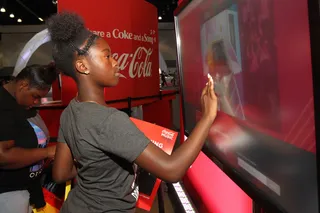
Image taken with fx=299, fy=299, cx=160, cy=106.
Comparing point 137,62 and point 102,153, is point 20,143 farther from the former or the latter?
point 137,62

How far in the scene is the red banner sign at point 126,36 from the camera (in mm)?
2752

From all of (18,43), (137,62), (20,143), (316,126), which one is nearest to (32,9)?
(18,43)

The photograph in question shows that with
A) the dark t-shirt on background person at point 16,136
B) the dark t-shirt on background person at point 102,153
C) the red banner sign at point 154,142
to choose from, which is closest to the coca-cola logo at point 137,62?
the dark t-shirt on background person at point 16,136

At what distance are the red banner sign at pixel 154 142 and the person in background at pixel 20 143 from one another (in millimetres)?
560

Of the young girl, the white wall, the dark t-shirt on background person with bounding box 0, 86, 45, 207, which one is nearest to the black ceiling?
the white wall

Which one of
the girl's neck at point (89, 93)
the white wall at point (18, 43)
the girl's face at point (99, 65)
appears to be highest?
the white wall at point (18, 43)

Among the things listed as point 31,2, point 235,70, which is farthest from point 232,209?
point 31,2

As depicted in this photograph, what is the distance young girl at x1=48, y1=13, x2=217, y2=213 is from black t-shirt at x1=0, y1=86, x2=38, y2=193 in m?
0.63

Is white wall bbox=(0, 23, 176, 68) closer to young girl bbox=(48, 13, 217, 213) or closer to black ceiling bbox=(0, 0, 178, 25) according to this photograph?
black ceiling bbox=(0, 0, 178, 25)

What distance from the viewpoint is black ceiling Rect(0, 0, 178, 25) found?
30.4ft

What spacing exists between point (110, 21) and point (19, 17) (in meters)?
9.65

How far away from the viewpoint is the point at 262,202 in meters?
0.99

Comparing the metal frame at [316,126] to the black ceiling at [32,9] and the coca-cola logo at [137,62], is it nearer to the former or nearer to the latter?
the coca-cola logo at [137,62]

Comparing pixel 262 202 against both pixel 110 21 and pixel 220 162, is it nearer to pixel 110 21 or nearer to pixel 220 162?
pixel 220 162
